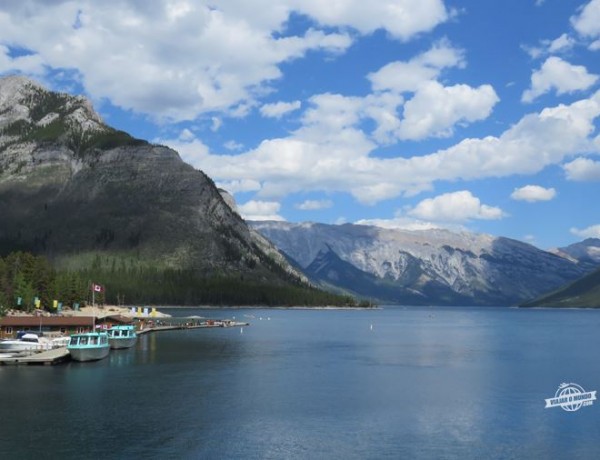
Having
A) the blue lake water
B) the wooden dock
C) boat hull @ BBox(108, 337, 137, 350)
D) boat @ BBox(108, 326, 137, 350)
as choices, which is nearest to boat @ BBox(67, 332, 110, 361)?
the wooden dock

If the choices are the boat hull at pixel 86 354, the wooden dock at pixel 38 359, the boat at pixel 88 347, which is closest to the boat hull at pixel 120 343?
the boat at pixel 88 347

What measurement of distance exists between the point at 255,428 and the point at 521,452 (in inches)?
1114

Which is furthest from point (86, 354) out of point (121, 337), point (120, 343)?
point (121, 337)

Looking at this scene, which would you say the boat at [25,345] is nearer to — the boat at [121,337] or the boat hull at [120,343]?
the boat hull at [120,343]

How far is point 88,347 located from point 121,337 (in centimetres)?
3221

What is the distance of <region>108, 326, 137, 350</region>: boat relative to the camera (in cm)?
16600

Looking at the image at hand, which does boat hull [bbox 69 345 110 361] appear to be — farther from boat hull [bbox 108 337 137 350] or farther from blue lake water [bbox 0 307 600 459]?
boat hull [bbox 108 337 137 350]

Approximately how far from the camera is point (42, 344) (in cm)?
14600

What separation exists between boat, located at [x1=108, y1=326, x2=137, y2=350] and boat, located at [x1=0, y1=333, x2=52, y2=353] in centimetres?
1889

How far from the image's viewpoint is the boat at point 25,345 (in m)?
141

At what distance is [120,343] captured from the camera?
550 feet

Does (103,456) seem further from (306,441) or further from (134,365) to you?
(134,365)

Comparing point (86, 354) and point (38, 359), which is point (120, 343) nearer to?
point (86, 354)

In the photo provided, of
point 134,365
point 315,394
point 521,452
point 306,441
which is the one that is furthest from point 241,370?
point 521,452
